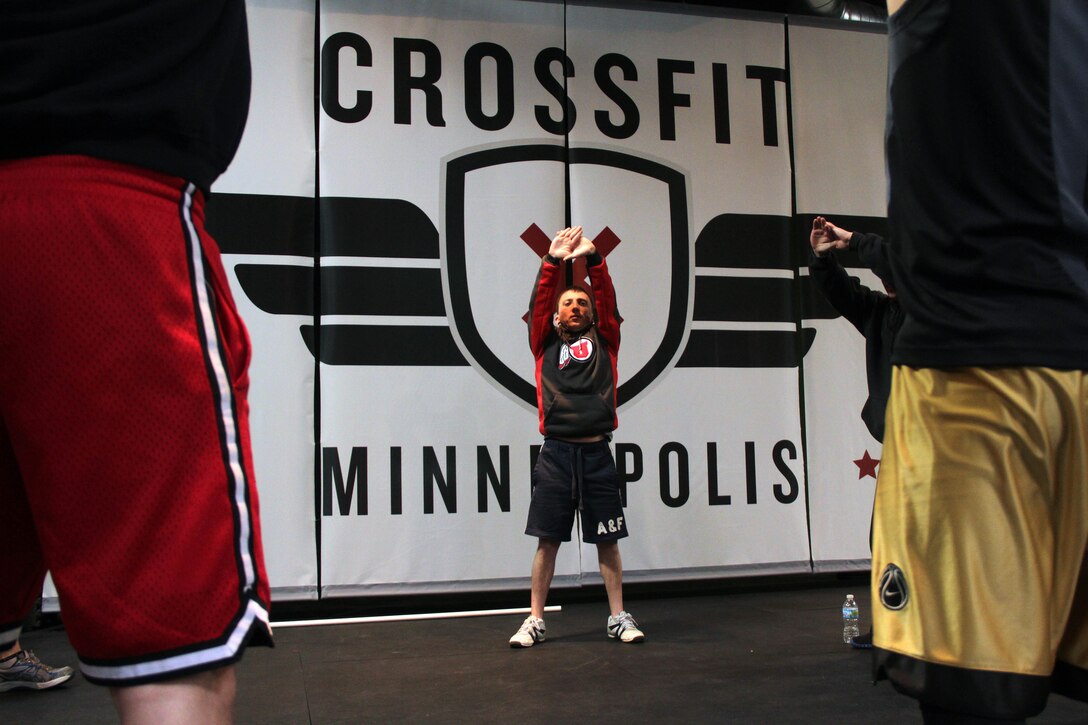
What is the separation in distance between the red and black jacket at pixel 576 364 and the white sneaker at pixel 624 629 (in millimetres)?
733

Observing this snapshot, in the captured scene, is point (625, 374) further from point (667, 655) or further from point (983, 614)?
point (983, 614)

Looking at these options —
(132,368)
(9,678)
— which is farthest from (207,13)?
(9,678)

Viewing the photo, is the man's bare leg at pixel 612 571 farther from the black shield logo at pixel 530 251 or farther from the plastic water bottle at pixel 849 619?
the black shield logo at pixel 530 251

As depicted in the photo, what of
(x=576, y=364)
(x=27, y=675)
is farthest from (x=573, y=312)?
(x=27, y=675)

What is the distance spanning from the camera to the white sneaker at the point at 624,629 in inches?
134

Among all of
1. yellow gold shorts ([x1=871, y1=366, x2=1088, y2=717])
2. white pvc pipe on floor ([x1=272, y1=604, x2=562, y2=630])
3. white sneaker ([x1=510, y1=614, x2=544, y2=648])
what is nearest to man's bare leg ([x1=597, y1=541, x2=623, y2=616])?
white sneaker ([x1=510, y1=614, x2=544, y2=648])

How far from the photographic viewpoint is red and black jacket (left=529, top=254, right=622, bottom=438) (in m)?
3.52

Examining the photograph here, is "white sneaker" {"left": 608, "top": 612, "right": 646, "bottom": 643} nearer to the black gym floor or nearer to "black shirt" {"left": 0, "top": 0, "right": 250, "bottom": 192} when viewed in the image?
the black gym floor

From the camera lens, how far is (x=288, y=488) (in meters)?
4.07

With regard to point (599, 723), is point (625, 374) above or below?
above

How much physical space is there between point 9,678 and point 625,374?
287 cm

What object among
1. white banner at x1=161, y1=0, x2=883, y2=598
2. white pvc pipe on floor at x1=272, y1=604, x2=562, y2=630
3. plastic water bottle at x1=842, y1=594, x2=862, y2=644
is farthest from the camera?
white banner at x1=161, y1=0, x2=883, y2=598

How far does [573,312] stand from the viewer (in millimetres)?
3555

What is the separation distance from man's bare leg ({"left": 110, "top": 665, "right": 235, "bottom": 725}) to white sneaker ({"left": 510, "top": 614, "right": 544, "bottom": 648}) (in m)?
2.66
